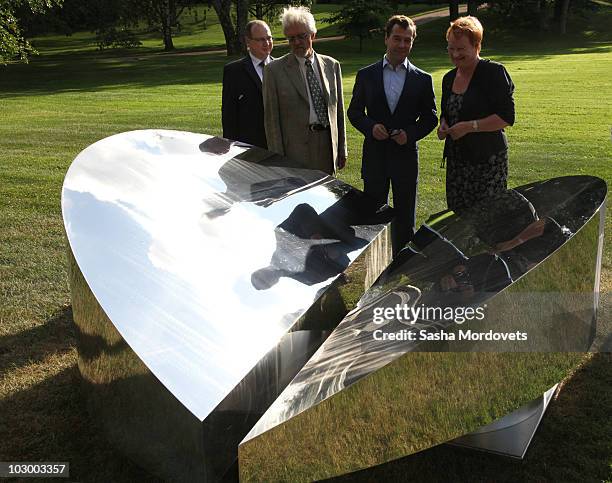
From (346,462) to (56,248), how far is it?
Result: 4.45m

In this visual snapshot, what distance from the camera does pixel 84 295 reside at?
2775 mm

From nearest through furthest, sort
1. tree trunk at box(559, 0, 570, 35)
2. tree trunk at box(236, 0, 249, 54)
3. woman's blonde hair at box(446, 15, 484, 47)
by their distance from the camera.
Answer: woman's blonde hair at box(446, 15, 484, 47), tree trunk at box(236, 0, 249, 54), tree trunk at box(559, 0, 570, 35)

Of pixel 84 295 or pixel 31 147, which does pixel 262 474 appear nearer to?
pixel 84 295

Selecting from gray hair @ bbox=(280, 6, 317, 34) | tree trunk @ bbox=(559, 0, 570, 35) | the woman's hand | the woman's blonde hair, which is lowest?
tree trunk @ bbox=(559, 0, 570, 35)

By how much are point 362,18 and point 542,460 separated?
30949 millimetres

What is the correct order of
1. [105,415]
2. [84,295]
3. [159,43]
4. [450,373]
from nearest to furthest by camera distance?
1. [450,373]
2. [84,295]
3. [105,415]
4. [159,43]

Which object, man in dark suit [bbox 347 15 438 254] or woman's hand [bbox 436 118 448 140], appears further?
man in dark suit [bbox 347 15 438 254]

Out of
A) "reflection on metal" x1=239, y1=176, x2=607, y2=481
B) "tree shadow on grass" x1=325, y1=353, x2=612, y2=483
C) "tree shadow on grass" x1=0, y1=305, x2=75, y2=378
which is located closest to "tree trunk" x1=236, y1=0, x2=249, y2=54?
"tree shadow on grass" x1=0, y1=305, x2=75, y2=378

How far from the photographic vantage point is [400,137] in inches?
169

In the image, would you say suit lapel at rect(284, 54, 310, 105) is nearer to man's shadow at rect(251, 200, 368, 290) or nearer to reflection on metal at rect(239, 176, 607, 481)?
man's shadow at rect(251, 200, 368, 290)

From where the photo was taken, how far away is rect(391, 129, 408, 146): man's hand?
4301mm

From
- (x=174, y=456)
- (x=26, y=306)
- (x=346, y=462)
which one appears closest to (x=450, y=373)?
(x=346, y=462)

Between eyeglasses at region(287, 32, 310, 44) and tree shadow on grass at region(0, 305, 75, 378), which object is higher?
eyeglasses at region(287, 32, 310, 44)

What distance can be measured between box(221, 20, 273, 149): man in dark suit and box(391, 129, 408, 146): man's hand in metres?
1.25
